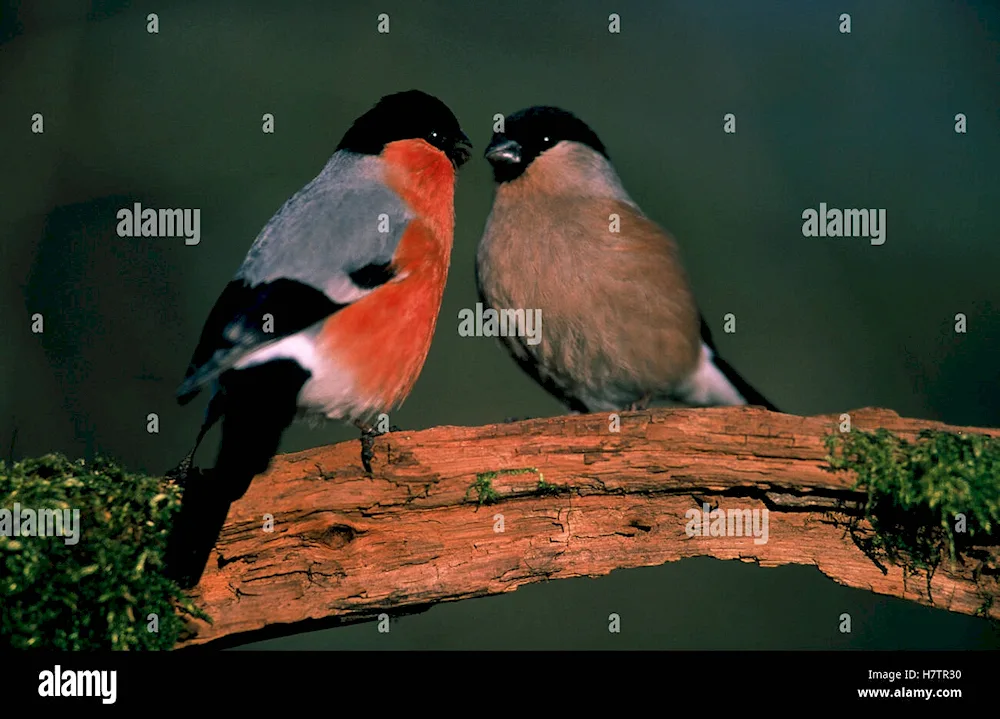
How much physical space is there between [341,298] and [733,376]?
1.64 metres

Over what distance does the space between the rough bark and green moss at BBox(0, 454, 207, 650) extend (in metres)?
0.18

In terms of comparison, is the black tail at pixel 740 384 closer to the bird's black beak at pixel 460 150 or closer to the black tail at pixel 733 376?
the black tail at pixel 733 376

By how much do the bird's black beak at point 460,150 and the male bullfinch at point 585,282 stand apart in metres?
0.17

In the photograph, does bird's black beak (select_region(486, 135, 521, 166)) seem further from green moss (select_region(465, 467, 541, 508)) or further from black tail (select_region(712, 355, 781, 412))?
green moss (select_region(465, 467, 541, 508))

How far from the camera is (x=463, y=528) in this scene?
2783 mm

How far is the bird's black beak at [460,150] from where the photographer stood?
11.9 feet

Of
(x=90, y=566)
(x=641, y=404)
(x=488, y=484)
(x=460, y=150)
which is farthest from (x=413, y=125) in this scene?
(x=90, y=566)

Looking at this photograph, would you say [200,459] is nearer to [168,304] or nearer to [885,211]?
[168,304]

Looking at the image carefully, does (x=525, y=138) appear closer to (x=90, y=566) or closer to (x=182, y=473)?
(x=182, y=473)

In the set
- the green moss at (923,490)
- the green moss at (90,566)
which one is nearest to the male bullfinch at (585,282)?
the green moss at (923,490)

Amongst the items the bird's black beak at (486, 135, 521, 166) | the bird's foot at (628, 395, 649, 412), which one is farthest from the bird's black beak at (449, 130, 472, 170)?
the bird's foot at (628, 395, 649, 412)

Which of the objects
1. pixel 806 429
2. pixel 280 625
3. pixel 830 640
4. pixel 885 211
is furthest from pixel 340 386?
pixel 885 211

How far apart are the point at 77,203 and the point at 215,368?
410 centimetres

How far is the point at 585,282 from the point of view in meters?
3.58
